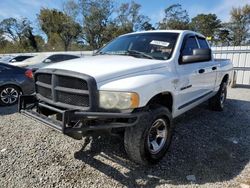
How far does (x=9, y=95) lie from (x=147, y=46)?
185 inches

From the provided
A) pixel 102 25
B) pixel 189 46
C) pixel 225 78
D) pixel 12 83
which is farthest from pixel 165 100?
pixel 102 25

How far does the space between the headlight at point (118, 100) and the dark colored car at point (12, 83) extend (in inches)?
179

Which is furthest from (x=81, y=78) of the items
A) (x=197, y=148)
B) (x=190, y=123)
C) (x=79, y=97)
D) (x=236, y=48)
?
(x=236, y=48)

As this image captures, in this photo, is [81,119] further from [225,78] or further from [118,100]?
[225,78]

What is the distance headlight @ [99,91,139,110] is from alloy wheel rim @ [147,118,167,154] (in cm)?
65

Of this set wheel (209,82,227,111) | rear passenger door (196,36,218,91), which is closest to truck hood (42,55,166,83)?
rear passenger door (196,36,218,91)

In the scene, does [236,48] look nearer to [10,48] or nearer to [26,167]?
[26,167]

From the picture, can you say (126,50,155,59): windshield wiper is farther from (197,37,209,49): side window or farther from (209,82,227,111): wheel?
(209,82,227,111): wheel

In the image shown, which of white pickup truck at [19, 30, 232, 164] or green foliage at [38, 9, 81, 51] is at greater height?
green foliage at [38, 9, 81, 51]

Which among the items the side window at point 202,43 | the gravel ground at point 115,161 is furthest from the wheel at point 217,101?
the side window at point 202,43

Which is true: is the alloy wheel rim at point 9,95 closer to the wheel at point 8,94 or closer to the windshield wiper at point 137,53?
the wheel at point 8,94

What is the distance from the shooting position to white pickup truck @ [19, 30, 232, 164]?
2.65 meters

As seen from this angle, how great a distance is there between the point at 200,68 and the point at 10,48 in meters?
Answer: 51.9

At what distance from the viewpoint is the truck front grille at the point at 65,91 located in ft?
8.96
